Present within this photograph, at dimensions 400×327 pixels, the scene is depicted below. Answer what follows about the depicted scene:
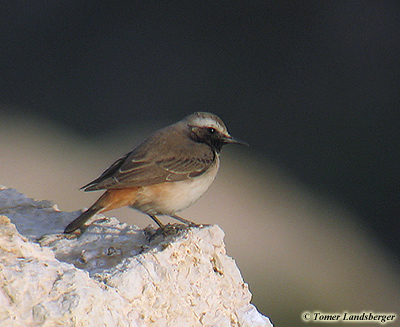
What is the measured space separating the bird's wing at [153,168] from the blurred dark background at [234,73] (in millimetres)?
5270

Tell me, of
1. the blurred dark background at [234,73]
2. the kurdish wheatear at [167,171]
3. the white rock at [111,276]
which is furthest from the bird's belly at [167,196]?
the blurred dark background at [234,73]

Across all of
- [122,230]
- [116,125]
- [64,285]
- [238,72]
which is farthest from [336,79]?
[64,285]

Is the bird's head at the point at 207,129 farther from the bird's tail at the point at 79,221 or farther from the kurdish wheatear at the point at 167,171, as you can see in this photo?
the bird's tail at the point at 79,221

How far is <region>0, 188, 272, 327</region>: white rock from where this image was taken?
2.51m

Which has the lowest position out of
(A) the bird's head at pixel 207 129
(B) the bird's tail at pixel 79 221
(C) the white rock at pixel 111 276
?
(B) the bird's tail at pixel 79 221

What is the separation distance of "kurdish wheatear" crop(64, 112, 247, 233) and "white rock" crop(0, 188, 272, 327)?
37 centimetres

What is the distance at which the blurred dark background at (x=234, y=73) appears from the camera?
1031cm

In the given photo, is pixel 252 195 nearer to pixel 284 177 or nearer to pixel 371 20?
pixel 284 177

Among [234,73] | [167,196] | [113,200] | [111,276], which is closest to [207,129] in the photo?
[167,196]

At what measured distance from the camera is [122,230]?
13.5ft

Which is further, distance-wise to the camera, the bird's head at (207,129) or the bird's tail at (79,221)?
the bird's head at (207,129)

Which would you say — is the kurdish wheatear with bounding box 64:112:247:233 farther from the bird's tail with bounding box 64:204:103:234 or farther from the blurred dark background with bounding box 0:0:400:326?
the blurred dark background with bounding box 0:0:400:326

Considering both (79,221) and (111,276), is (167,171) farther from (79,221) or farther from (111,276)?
(111,276)

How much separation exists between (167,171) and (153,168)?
0.39 feet
